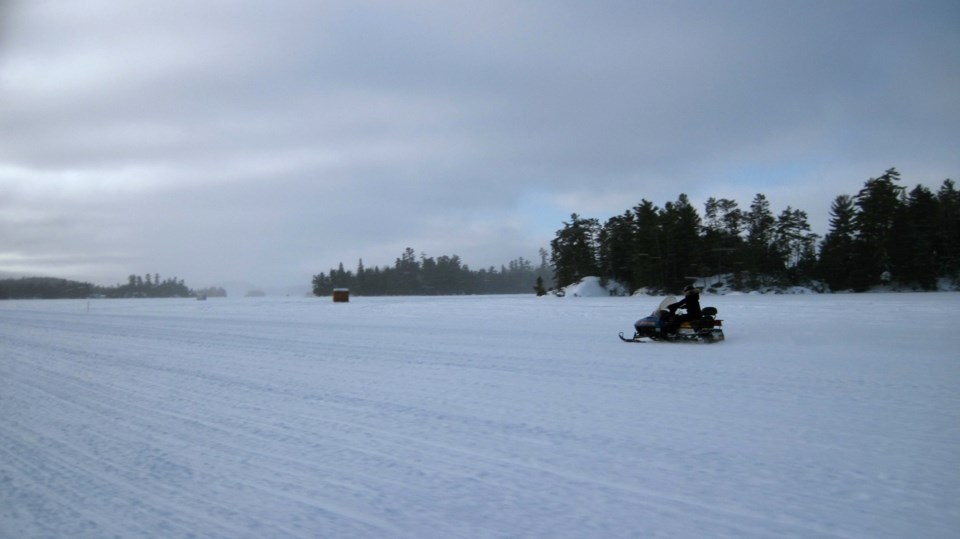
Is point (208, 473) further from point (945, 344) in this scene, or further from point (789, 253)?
point (789, 253)

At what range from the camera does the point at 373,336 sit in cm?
1905

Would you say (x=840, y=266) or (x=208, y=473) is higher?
(x=840, y=266)

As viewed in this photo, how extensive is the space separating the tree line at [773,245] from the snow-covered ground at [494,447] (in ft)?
170

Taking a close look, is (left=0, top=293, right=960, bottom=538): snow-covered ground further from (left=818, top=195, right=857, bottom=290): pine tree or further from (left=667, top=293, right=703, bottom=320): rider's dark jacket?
(left=818, top=195, right=857, bottom=290): pine tree

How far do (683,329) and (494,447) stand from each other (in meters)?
11.1

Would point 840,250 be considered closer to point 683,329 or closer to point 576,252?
point 576,252

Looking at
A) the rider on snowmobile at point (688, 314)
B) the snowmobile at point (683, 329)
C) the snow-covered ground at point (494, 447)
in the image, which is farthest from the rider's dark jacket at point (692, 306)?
the snow-covered ground at point (494, 447)

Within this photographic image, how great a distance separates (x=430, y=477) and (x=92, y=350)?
16.0 m

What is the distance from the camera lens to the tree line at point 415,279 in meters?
135

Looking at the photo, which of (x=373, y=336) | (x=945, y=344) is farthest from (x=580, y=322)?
(x=945, y=344)

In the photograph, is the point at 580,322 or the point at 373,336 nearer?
the point at 373,336

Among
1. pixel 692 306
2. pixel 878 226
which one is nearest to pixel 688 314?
pixel 692 306

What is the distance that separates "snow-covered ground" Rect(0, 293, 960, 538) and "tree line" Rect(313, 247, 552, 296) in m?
122

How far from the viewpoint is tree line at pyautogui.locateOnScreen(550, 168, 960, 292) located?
5247 cm
